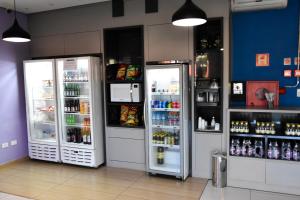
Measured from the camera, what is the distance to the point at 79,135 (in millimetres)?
4688

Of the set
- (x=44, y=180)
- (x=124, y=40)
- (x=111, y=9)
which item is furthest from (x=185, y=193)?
(x=111, y=9)

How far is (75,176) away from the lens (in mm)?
4172

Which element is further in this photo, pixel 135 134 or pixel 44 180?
pixel 135 134

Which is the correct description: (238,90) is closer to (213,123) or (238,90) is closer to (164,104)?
(213,123)

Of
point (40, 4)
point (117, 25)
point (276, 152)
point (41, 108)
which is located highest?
point (40, 4)

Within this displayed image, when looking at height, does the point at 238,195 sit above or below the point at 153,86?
below

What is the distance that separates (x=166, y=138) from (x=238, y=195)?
133 centimetres

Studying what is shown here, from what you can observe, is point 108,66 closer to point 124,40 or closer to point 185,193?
point 124,40

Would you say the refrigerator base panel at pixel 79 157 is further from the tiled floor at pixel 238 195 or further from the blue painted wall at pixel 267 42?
the blue painted wall at pixel 267 42

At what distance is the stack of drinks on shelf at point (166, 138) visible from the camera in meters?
4.04

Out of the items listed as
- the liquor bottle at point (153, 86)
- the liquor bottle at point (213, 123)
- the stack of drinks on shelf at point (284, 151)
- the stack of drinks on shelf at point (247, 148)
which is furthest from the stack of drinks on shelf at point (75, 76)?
the stack of drinks on shelf at point (284, 151)

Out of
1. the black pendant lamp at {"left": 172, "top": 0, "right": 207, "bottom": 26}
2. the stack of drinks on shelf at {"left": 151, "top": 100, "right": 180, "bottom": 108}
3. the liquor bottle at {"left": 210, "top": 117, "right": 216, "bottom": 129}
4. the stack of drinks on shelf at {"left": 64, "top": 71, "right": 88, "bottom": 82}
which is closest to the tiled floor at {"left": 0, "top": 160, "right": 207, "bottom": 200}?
the liquor bottle at {"left": 210, "top": 117, "right": 216, "bottom": 129}

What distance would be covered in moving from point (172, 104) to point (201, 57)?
89 centimetres

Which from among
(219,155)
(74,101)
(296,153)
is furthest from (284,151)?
(74,101)
